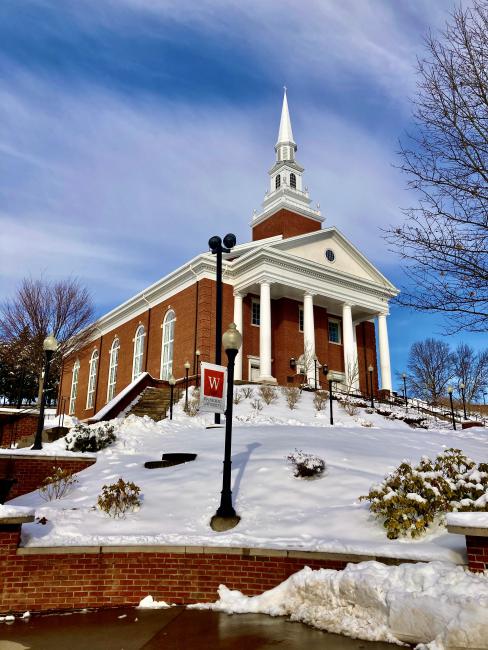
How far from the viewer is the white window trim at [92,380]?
44469mm

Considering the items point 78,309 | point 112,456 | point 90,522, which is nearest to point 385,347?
point 78,309

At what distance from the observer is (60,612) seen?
627 cm

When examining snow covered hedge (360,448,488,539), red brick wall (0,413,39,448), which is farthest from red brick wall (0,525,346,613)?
red brick wall (0,413,39,448)

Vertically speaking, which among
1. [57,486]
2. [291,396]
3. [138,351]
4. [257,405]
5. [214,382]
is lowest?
[57,486]

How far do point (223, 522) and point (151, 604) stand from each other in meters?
1.60

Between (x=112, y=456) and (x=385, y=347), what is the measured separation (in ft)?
88.9

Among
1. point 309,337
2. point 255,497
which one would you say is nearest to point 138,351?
point 309,337

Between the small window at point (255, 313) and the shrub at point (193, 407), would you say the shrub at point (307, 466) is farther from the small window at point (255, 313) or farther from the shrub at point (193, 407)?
the small window at point (255, 313)

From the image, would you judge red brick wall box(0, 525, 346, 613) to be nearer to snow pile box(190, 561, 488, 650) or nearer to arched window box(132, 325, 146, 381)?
snow pile box(190, 561, 488, 650)

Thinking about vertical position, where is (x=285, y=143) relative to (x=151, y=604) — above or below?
above

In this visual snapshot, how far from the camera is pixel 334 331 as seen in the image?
3756 cm

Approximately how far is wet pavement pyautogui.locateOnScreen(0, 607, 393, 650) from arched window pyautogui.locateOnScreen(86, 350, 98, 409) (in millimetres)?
39452

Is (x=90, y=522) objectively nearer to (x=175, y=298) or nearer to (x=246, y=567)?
(x=246, y=567)

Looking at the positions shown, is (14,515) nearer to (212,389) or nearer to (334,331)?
(212,389)
